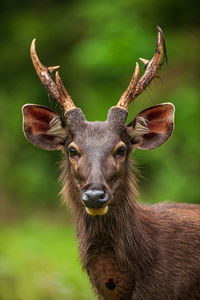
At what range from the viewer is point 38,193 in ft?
51.2

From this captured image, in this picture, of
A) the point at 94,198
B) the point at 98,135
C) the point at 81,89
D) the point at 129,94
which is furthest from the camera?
the point at 81,89

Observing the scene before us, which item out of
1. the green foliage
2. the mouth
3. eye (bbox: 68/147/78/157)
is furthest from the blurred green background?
the mouth

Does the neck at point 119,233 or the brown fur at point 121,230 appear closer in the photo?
the brown fur at point 121,230

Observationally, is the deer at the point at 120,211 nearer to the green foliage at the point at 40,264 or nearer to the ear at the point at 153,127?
the ear at the point at 153,127

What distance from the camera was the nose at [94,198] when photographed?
5316 millimetres

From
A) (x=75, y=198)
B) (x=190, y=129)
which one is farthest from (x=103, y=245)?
(x=190, y=129)

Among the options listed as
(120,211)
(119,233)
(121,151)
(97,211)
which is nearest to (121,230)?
(119,233)

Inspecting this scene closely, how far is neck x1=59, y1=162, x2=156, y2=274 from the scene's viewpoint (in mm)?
5930

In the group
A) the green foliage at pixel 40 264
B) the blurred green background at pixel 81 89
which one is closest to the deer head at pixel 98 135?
the green foliage at pixel 40 264

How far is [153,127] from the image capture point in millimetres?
6344

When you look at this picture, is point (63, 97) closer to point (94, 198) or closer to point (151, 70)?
point (151, 70)

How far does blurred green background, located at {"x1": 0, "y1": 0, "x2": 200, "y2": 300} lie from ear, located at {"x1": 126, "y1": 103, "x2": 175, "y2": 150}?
17.8ft

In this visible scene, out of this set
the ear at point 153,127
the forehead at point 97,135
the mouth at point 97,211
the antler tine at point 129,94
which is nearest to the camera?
the mouth at point 97,211

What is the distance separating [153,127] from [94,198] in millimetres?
1313
